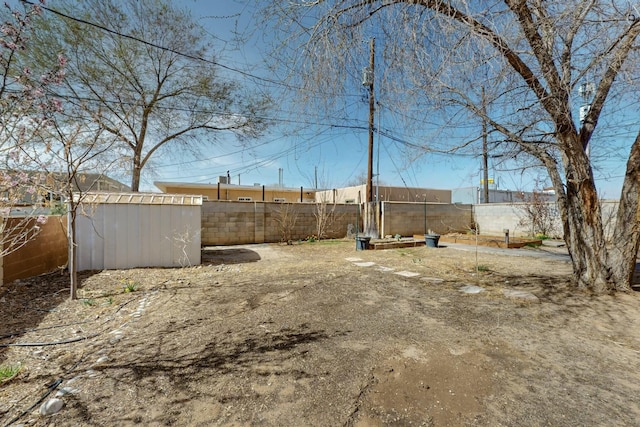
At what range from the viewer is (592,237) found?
4395 millimetres

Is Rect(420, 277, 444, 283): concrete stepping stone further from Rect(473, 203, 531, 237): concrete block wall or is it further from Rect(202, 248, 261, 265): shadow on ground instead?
Rect(473, 203, 531, 237): concrete block wall

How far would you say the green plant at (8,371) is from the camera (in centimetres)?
203

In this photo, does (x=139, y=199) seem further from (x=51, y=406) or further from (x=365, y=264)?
(x=365, y=264)

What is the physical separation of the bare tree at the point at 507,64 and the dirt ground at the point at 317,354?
5.56 ft

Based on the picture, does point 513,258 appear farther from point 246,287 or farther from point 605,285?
point 246,287

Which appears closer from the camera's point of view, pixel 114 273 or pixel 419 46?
pixel 419 46

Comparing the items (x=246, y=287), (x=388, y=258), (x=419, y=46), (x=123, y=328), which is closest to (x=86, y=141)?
(x=123, y=328)

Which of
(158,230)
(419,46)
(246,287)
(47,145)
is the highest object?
(419,46)

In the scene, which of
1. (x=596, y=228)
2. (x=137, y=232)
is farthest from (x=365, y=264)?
(x=137, y=232)

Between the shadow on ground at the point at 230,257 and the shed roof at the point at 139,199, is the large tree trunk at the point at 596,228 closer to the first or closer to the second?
the shadow on ground at the point at 230,257

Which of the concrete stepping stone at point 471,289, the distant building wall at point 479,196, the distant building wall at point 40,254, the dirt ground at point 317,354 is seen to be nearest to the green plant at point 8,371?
the dirt ground at point 317,354

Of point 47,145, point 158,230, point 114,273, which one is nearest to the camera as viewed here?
point 47,145

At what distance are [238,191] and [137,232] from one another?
14456mm

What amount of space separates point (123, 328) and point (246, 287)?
1927mm
